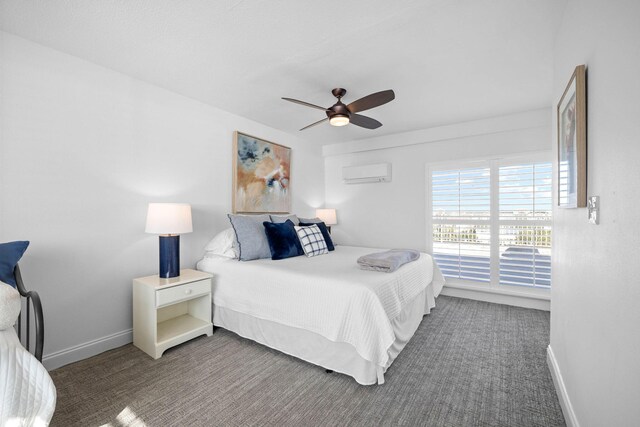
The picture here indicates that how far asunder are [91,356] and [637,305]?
3319 mm

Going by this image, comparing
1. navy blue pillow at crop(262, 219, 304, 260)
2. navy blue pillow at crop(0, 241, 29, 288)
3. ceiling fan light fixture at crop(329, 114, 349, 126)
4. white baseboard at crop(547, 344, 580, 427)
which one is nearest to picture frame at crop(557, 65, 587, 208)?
white baseboard at crop(547, 344, 580, 427)

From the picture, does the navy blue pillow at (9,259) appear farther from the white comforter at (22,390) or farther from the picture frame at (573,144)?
the picture frame at (573,144)

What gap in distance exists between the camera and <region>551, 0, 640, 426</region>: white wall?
0.86 metres

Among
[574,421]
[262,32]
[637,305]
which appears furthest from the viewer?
[262,32]

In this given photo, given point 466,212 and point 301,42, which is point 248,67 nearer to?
point 301,42

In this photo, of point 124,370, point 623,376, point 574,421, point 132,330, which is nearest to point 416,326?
point 574,421

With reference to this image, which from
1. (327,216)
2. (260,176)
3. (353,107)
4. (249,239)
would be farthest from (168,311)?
(327,216)

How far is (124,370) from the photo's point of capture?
2146 millimetres

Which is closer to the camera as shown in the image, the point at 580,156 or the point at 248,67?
the point at 580,156

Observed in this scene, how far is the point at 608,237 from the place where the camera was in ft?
3.45

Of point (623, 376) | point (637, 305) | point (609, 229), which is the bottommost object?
point (623, 376)

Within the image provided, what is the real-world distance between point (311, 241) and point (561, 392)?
7.56 feet

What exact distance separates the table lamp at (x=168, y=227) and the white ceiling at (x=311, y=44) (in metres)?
1.22

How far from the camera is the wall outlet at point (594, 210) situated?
1.15 m
